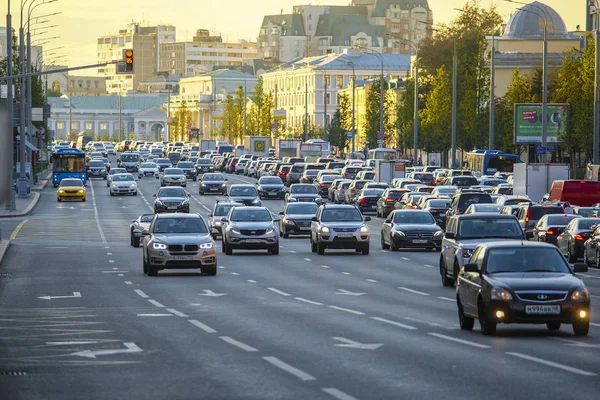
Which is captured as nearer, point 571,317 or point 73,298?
point 571,317

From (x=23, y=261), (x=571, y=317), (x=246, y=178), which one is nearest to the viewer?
(x=571, y=317)

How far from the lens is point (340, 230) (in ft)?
148

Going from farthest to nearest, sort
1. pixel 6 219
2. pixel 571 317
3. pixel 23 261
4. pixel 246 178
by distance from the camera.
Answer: pixel 246 178 → pixel 6 219 → pixel 23 261 → pixel 571 317

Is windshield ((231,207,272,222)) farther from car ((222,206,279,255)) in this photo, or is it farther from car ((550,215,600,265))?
car ((550,215,600,265))

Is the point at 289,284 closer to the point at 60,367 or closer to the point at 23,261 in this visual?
the point at 23,261

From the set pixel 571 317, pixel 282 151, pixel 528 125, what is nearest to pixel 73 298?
pixel 571 317

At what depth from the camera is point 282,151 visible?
140 m

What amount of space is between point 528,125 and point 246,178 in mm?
40774

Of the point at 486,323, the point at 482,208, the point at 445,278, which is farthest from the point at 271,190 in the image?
the point at 486,323

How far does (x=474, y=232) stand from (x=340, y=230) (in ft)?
43.8

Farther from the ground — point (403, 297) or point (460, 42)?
point (460, 42)

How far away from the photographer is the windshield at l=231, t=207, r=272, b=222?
45125 millimetres

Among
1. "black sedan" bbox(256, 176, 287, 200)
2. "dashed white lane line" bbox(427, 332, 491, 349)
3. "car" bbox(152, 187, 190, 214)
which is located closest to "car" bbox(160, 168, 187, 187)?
"black sedan" bbox(256, 176, 287, 200)

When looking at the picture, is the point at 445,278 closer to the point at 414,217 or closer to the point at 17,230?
the point at 414,217
